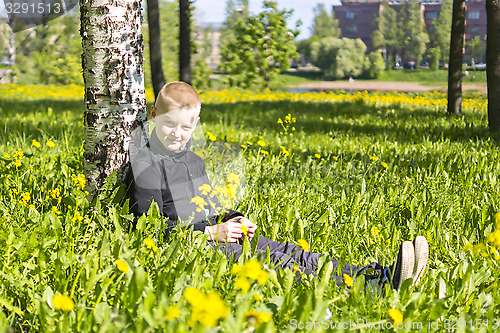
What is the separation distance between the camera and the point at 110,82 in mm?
2510

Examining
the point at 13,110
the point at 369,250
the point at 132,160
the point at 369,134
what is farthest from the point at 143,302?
the point at 13,110

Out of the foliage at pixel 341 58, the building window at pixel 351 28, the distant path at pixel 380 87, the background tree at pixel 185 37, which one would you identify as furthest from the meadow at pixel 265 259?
the building window at pixel 351 28

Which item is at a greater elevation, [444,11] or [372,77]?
[444,11]

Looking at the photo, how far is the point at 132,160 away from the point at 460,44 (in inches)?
286

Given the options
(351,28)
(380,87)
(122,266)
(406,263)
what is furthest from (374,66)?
(122,266)

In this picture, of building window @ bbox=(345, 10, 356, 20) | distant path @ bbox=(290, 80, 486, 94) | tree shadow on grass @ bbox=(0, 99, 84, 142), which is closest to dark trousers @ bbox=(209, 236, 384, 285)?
tree shadow on grass @ bbox=(0, 99, 84, 142)

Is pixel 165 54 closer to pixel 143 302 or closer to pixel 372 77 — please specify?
pixel 372 77

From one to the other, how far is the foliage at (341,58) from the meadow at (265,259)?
144 feet

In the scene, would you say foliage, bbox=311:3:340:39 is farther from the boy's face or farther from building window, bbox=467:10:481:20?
the boy's face

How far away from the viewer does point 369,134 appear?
5.89 metres

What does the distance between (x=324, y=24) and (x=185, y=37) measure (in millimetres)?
72351

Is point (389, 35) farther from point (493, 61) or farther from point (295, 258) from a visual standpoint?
point (295, 258)

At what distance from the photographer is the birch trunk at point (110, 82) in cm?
245

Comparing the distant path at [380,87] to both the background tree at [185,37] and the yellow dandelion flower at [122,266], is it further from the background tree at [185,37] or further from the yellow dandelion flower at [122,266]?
the yellow dandelion flower at [122,266]
